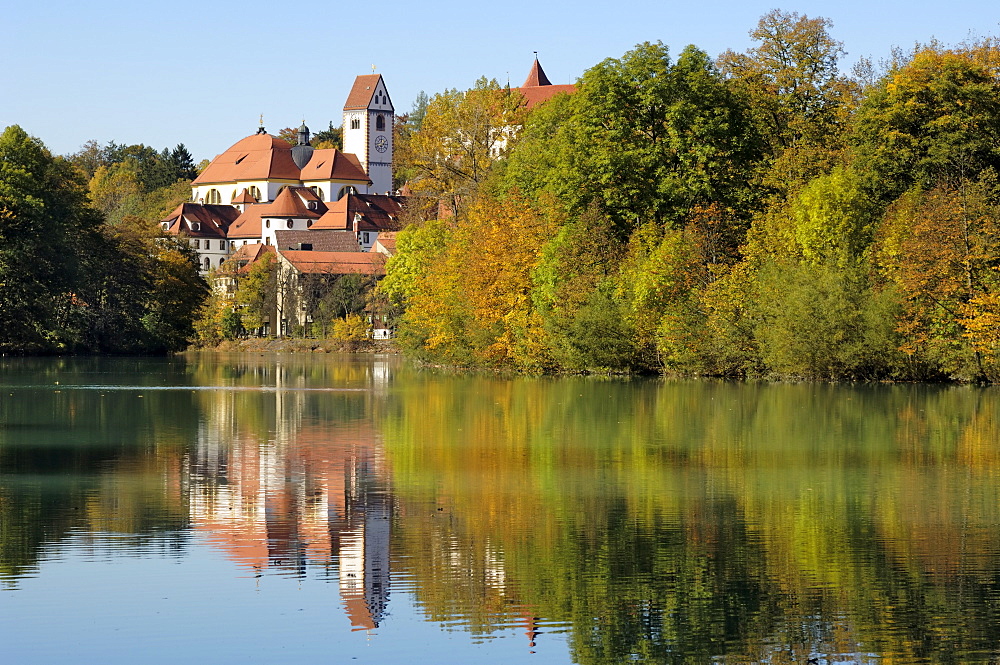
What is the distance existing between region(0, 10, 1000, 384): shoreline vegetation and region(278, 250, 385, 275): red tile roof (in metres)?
55.0

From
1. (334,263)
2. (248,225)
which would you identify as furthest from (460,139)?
(248,225)

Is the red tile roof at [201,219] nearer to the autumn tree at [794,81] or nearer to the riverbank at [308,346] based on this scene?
the riverbank at [308,346]

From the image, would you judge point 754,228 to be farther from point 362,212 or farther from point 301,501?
point 362,212

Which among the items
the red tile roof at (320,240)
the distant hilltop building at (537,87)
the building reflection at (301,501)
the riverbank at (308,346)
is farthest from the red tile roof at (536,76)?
the building reflection at (301,501)

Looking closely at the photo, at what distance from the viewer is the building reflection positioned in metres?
14.9

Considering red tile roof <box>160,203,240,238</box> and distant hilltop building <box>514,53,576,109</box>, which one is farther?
red tile roof <box>160,203,240,238</box>

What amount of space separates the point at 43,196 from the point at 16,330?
7.24 metres

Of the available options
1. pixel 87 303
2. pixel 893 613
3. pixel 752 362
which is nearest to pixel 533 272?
pixel 752 362

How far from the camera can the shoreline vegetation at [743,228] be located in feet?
175

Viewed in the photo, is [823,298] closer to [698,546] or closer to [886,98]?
[886,98]

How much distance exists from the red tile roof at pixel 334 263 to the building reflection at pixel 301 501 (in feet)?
313

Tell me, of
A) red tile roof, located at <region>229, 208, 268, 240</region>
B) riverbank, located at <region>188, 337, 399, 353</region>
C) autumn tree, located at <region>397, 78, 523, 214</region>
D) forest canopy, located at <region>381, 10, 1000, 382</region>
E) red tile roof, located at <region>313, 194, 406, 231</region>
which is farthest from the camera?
red tile roof, located at <region>229, 208, 268, 240</region>

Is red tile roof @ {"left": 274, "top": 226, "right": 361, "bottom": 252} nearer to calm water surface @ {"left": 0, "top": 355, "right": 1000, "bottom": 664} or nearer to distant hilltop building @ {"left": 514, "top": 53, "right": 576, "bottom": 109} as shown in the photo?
distant hilltop building @ {"left": 514, "top": 53, "right": 576, "bottom": 109}

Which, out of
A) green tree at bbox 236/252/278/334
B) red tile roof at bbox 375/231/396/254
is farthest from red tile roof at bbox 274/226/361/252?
green tree at bbox 236/252/278/334
